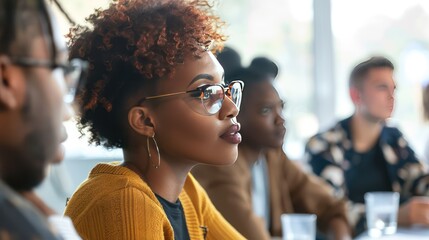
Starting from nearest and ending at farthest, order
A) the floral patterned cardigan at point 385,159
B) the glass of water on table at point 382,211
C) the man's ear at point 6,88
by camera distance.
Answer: the man's ear at point 6,88 < the glass of water on table at point 382,211 < the floral patterned cardigan at point 385,159

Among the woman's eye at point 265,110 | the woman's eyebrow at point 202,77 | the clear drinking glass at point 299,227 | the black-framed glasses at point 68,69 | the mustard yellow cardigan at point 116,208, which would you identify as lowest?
the clear drinking glass at point 299,227

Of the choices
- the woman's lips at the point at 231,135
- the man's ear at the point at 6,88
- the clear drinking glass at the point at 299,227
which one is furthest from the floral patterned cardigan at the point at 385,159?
the man's ear at the point at 6,88

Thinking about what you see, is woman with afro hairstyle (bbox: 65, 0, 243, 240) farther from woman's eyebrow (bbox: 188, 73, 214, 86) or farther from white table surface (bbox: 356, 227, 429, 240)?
white table surface (bbox: 356, 227, 429, 240)

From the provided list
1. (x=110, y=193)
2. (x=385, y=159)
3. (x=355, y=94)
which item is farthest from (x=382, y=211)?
(x=110, y=193)

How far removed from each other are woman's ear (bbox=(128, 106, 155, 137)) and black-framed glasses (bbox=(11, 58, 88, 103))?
0.43 metres

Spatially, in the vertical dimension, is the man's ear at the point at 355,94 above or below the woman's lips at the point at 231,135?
above

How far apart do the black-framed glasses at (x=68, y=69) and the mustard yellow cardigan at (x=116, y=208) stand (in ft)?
1.24

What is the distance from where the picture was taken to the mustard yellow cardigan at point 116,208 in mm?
1190

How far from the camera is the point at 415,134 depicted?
3.99 m

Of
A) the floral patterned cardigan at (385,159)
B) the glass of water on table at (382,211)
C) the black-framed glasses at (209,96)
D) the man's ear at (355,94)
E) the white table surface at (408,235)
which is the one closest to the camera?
the black-framed glasses at (209,96)

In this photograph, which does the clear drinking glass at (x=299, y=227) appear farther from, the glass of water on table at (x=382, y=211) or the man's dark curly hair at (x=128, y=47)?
the man's dark curly hair at (x=128, y=47)

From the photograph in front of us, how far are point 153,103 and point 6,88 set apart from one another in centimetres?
57

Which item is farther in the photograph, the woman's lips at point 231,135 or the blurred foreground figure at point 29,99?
the woman's lips at point 231,135

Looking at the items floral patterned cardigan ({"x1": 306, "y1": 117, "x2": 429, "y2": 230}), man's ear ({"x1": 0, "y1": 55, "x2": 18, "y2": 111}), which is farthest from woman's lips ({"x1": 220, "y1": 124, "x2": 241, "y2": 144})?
floral patterned cardigan ({"x1": 306, "y1": 117, "x2": 429, "y2": 230})
